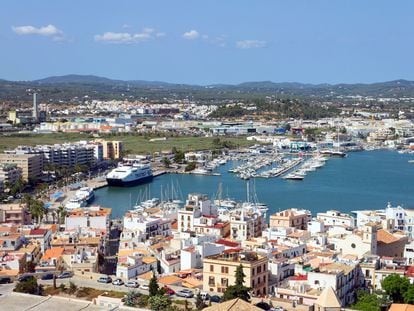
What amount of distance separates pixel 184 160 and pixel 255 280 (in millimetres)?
17850

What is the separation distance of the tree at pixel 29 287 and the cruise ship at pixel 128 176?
508 inches

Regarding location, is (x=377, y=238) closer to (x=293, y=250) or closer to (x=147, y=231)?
(x=293, y=250)

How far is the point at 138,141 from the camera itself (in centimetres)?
3209

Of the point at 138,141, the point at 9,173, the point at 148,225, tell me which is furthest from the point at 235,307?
the point at 138,141

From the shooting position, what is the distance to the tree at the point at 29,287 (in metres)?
6.94

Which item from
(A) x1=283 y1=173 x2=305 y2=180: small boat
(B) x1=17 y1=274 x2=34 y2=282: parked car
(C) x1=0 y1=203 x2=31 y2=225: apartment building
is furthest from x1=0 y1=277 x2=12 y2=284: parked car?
(A) x1=283 y1=173 x2=305 y2=180: small boat

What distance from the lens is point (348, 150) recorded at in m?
31.1


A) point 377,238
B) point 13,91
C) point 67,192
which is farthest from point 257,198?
point 13,91

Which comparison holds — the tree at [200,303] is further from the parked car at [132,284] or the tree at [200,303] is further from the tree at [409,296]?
the tree at [409,296]

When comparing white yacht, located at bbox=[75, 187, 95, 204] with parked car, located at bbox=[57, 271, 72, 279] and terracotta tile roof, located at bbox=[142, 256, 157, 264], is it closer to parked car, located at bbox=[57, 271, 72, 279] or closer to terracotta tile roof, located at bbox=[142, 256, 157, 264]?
terracotta tile roof, located at bbox=[142, 256, 157, 264]

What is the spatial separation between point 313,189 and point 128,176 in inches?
193

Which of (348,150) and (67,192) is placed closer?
(67,192)

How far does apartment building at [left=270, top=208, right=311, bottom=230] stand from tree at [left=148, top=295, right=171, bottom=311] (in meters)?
4.73

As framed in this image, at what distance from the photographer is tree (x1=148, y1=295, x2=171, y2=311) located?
6378 millimetres
